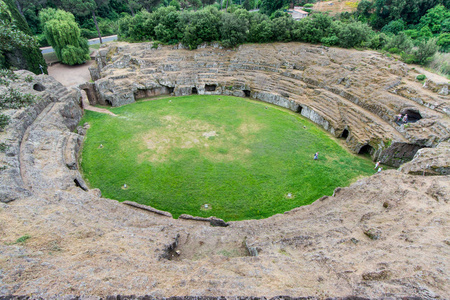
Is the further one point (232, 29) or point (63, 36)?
point (232, 29)

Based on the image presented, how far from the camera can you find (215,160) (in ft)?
61.5

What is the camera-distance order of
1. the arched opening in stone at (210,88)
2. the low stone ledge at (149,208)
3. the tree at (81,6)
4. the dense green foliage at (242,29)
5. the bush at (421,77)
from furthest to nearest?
the tree at (81,6), the arched opening in stone at (210,88), the dense green foliage at (242,29), the bush at (421,77), the low stone ledge at (149,208)

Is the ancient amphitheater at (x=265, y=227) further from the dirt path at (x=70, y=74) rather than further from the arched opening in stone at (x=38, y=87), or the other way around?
the dirt path at (x=70, y=74)

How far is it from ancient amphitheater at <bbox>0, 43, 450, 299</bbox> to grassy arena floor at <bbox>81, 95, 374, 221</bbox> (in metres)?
1.57

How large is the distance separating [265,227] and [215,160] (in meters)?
8.17

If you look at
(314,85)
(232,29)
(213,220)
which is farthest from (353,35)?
(213,220)

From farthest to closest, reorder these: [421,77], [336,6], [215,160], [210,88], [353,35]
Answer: [336,6] → [210,88] → [353,35] → [421,77] → [215,160]

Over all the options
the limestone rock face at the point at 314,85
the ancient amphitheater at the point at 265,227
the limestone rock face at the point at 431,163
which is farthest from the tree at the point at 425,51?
the limestone rock face at the point at 431,163

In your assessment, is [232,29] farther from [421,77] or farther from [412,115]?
[412,115]

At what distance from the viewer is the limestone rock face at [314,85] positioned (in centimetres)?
1897

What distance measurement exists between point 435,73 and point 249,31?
74.7ft

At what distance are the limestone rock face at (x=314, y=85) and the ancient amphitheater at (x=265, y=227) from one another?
0.18 metres

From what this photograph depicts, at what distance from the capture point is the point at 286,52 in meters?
31.8

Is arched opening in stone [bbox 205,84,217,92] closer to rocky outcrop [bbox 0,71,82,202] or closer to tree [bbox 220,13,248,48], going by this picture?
tree [bbox 220,13,248,48]
